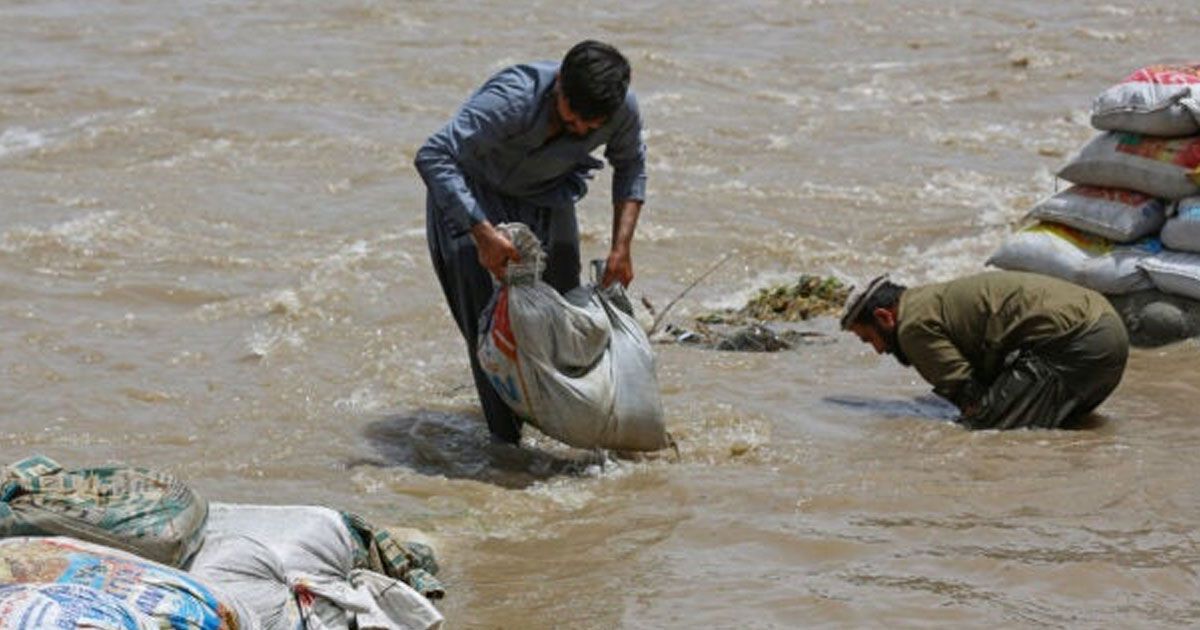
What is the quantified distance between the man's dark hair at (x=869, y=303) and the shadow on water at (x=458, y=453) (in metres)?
1.05

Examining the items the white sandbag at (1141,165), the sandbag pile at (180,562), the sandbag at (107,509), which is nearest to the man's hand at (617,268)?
the sandbag pile at (180,562)

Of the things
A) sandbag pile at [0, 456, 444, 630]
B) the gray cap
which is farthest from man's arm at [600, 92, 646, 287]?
sandbag pile at [0, 456, 444, 630]

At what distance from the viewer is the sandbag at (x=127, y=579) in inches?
138

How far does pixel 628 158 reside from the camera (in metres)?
6.09

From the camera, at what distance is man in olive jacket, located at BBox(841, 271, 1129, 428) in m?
6.50

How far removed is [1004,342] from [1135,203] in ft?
3.92

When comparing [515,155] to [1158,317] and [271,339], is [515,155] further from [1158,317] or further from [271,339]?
[1158,317]

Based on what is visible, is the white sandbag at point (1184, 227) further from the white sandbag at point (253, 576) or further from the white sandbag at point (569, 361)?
the white sandbag at point (253, 576)

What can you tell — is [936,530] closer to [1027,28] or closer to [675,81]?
[675,81]

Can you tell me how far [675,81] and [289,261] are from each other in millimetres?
5127

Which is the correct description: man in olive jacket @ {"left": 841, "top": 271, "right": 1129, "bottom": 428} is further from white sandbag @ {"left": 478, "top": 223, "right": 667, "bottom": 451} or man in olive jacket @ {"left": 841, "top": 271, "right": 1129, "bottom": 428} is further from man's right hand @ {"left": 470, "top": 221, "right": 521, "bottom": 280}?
A: man's right hand @ {"left": 470, "top": 221, "right": 521, "bottom": 280}

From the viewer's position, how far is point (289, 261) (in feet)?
29.6

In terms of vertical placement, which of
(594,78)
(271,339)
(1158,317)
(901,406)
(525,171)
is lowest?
(271,339)

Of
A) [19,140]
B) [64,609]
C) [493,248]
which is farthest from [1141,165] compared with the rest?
[19,140]
